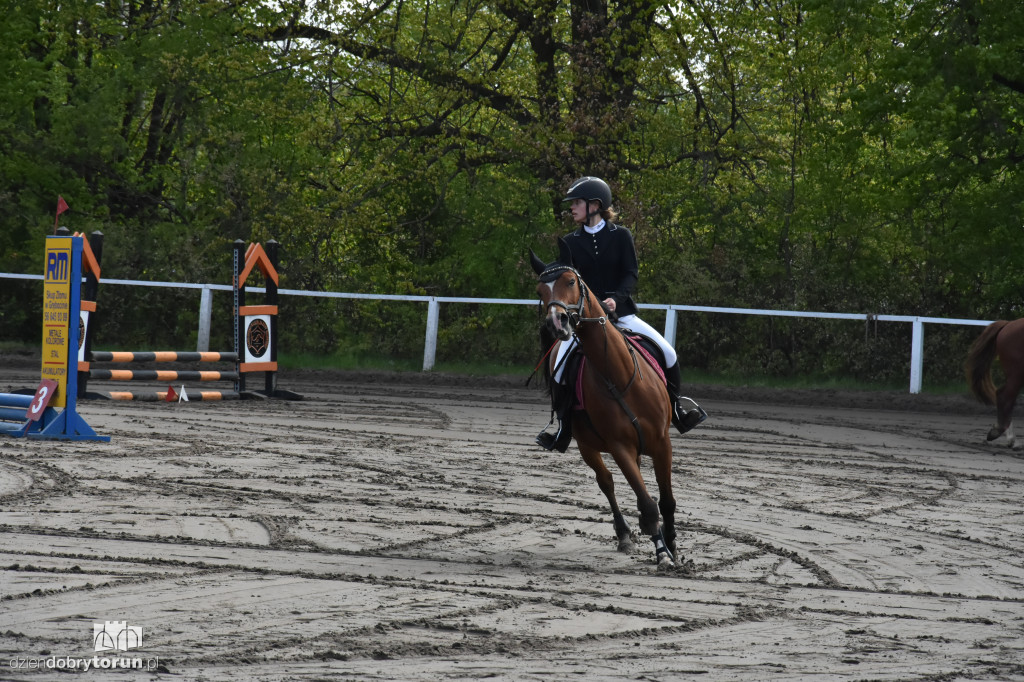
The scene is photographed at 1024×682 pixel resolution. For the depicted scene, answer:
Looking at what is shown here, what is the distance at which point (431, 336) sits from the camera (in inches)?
954

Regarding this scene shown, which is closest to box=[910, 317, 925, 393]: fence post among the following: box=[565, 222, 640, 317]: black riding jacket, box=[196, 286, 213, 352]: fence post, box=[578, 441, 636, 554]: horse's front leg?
box=[196, 286, 213, 352]: fence post

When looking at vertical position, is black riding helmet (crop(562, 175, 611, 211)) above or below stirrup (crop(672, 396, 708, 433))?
above

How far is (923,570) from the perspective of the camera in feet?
24.6

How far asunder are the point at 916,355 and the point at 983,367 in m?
5.34

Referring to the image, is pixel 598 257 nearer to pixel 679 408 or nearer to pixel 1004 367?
pixel 679 408

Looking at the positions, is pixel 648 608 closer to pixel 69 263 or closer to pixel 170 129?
pixel 69 263

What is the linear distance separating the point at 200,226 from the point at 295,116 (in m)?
3.79

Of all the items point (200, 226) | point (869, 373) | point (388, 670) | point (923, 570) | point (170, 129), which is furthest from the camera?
point (170, 129)

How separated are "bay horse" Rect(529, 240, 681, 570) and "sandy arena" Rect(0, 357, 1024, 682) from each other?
11.7 inches

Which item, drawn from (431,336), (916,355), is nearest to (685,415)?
(916,355)

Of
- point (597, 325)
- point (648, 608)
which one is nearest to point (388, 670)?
point (648, 608)

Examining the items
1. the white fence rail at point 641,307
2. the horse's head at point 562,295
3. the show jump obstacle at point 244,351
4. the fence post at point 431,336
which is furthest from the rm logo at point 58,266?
the fence post at point 431,336

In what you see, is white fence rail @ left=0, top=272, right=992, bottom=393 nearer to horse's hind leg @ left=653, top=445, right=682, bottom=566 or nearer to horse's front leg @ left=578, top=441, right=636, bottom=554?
horse's front leg @ left=578, top=441, right=636, bottom=554

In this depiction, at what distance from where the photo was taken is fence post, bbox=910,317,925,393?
835 inches
